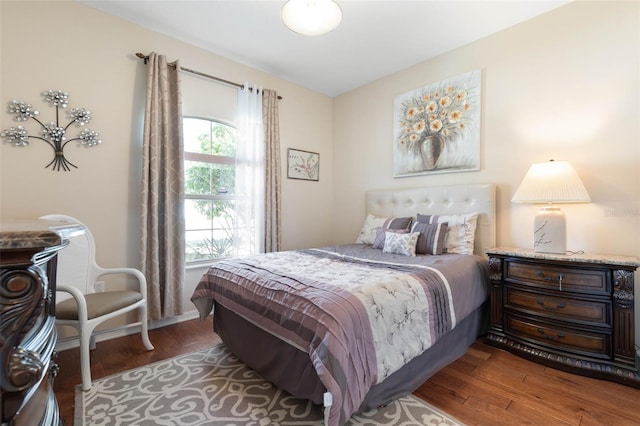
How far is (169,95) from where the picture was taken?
2766mm

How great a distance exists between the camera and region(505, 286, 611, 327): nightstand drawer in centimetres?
193

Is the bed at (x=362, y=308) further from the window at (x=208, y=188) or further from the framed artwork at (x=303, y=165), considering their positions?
the framed artwork at (x=303, y=165)

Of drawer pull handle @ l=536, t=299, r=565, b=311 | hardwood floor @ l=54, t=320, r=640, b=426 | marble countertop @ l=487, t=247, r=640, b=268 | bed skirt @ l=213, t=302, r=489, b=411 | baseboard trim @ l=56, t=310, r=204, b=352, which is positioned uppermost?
marble countertop @ l=487, t=247, r=640, b=268

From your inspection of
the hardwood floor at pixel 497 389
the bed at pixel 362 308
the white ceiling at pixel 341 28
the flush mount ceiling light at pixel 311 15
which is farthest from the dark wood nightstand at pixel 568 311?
the flush mount ceiling light at pixel 311 15

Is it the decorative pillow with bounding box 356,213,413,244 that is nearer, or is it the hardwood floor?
the hardwood floor

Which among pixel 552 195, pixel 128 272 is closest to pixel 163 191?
pixel 128 272

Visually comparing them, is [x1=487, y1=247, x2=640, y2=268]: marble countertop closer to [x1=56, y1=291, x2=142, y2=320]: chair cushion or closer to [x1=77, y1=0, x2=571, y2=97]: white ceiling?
[x1=77, y1=0, x2=571, y2=97]: white ceiling

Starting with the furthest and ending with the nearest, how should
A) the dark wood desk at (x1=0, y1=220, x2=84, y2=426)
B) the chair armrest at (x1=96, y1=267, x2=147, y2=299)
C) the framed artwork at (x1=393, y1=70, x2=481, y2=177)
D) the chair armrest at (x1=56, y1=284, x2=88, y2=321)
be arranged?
1. the framed artwork at (x1=393, y1=70, x2=481, y2=177)
2. the chair armrest at (x1=96, y1=267, x2=147, y2=299)
3. the chair armrest at (x1=56, y1=284, x2=88, y2=321)
4. the dark wood desk at (x1=0, y1=220, x2=84, y2=426)

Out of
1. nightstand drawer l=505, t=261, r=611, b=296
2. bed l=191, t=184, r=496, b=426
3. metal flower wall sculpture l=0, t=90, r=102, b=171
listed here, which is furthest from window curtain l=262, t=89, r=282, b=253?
nightstand drawer l=505, t=261, r=611, b=296

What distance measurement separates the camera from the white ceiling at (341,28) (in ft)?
7.95

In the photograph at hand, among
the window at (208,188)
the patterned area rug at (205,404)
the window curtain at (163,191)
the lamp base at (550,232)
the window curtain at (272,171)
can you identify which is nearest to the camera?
the patterned area rug at (205,404)

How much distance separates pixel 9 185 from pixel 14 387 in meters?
2.40

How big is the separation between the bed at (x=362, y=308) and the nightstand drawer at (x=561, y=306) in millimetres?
235

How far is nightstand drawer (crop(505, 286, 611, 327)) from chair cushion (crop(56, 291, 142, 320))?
2.98 meters
